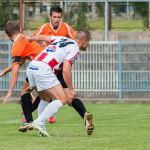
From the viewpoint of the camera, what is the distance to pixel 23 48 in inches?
553

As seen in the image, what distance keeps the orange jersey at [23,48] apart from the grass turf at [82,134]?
1.29 meters

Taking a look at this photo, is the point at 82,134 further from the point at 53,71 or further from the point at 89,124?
the point at 53,71

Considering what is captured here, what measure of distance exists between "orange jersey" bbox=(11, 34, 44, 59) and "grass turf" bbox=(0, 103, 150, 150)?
1290mm

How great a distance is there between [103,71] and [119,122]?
1111 cm

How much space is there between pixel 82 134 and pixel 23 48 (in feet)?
5.99

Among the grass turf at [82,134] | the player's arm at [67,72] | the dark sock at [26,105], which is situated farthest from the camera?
the dark sock at [26,105]

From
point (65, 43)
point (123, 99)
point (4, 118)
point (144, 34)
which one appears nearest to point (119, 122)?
point (4, 118)

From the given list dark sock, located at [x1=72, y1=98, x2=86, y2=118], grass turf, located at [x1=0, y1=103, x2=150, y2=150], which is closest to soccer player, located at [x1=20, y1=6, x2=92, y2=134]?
dark sock, located at [x1=72, y1=98, x2=86, y2=118]

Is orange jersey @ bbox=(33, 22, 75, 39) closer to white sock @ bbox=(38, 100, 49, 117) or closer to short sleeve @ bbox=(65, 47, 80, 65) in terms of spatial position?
white sock @ bbox=(38, 100, 49, 117)

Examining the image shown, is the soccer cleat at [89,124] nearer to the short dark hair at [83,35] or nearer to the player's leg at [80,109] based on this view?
the player's leg at [80,109]

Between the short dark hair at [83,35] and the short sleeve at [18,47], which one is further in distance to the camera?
the short sleeve at [18,47]

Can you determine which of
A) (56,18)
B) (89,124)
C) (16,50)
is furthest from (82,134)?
(56,18)

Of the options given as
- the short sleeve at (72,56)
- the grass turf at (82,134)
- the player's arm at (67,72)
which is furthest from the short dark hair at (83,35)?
the grass turf at (82,134)

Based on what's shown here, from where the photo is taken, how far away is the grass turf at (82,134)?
11.2 m
